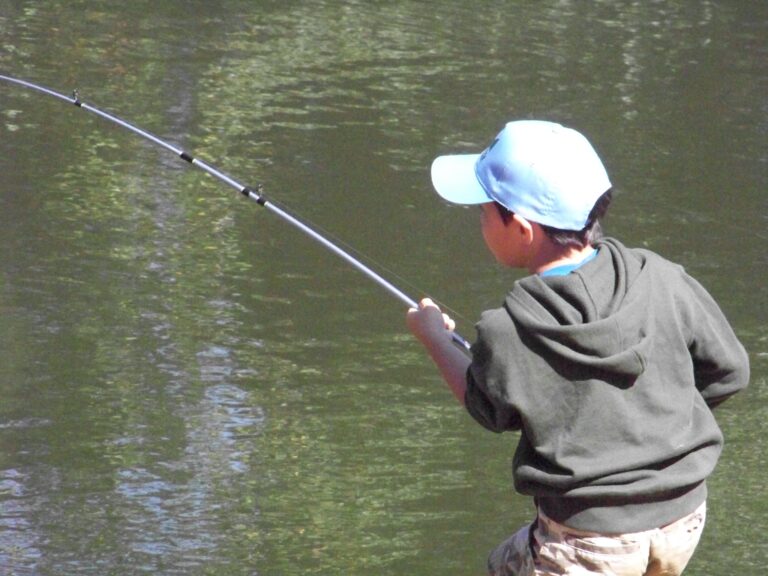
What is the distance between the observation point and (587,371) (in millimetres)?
2146

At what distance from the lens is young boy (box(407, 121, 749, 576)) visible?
215 cm

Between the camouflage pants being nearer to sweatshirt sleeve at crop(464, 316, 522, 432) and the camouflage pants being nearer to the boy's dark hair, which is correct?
sweatshirt sleeve at crop(464, 316, 522, 432)

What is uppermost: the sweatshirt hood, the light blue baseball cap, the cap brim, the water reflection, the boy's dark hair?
the light blue baseball cap

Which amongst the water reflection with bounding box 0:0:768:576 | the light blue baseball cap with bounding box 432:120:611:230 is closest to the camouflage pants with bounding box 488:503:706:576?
the light blue baseball cap with bounding box 432:120:611:230

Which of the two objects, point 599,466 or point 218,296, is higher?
point 599,466

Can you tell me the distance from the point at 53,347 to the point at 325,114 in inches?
120

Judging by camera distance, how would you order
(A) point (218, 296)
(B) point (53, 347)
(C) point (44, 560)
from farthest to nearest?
(A) point (218, 296), (B) point (53, 347), (C) point (44, 560)

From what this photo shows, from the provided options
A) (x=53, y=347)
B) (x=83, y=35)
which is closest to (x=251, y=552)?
(x=53, y=347)

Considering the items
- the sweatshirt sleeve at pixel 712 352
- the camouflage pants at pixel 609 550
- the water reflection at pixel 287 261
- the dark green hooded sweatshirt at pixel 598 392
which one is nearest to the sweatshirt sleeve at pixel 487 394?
the dark green hooded sweatshirt at pixel 598 392

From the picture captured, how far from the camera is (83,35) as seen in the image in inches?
334

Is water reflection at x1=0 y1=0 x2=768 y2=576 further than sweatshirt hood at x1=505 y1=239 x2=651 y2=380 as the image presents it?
Yes

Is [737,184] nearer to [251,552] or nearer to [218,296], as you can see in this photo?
[218,296]

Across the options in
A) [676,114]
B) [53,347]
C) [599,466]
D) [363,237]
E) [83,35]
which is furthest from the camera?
[83,35]

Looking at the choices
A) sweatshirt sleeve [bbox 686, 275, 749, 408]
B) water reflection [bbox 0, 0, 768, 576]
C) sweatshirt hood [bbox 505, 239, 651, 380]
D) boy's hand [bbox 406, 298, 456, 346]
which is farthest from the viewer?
water reflection [bbox 0, 0, 768, 576]
